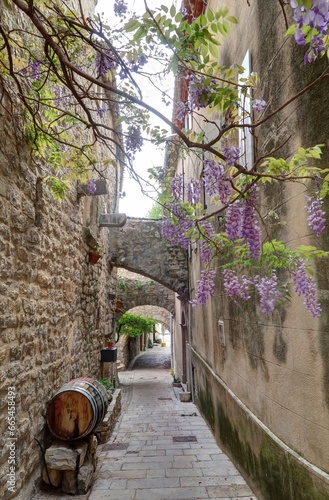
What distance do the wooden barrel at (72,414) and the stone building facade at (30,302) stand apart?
10 centimetres

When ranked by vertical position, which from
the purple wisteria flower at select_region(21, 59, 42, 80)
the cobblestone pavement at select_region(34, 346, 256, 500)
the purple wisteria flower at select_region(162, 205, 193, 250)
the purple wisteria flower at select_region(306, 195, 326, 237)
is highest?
the purple wisteria flower at select_region(21, 59, 42, 80)

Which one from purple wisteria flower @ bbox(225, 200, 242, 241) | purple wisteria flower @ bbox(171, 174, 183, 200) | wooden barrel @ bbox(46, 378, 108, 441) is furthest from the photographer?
purple wisteria flower @ bbox(171, 174, 183, 200)

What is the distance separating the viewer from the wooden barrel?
3.10 meters

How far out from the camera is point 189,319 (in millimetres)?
7891

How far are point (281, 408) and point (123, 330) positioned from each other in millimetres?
12534

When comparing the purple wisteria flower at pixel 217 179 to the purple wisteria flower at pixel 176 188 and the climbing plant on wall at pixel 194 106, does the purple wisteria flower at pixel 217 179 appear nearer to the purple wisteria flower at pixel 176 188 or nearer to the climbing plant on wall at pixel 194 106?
the climbing plant on wall at pixel 194 106

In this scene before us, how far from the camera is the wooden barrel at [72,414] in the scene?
3.10m

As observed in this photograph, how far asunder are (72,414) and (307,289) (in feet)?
7.54

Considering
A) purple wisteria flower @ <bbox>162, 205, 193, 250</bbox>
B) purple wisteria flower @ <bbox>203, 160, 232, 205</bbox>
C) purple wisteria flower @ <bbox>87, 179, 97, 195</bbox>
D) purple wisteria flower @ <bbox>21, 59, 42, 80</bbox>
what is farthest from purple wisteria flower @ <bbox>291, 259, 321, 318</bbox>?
purple wisteria flower @ <bbox>87, 179, 97, 195</bbox>

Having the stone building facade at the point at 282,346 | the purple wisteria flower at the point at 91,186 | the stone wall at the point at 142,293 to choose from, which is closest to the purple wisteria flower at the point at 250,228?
the stone building facade at the point at 282,346

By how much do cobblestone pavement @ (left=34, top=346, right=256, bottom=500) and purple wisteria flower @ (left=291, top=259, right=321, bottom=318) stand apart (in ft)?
6.57

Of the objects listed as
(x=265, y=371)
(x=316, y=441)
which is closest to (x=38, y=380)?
(x=265, y=371)

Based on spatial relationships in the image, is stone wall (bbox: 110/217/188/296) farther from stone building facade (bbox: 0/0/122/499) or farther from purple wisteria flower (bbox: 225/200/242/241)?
purple wisteria flower (bbox: 225/200/242/241)

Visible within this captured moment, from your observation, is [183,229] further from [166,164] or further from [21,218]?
[166,164]
